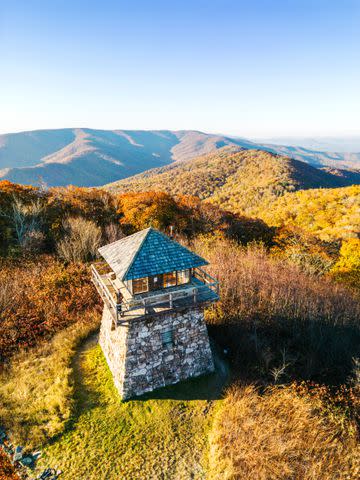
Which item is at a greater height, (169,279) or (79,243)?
(169,279)

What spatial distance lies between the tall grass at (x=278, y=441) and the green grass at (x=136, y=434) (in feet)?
3.48

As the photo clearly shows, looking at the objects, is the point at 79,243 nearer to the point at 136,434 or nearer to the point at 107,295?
the point at 107,295

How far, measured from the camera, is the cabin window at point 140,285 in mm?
14008

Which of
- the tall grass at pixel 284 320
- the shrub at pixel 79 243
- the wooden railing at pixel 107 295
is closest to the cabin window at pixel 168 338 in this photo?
the wooden railing at pixel 107 295

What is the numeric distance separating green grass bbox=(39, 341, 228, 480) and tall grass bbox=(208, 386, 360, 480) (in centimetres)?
106

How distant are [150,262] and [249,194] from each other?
5649 centimetres

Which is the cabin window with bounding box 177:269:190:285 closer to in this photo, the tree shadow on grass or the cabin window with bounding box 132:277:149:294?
the cabin window with bounding box 132:277:149:294

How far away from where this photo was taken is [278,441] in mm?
13180

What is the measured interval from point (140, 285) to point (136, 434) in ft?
24.8

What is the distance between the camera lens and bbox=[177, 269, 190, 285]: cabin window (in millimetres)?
14914

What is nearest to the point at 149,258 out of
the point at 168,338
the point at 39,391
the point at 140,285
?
the point at 140,285

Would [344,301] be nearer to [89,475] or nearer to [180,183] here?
[89,475]

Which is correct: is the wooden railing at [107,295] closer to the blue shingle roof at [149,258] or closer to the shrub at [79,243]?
the blue shingle roof at [149,258]

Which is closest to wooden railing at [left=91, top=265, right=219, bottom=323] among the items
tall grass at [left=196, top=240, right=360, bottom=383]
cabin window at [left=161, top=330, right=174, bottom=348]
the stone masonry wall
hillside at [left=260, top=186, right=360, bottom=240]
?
the stone masonry wall
